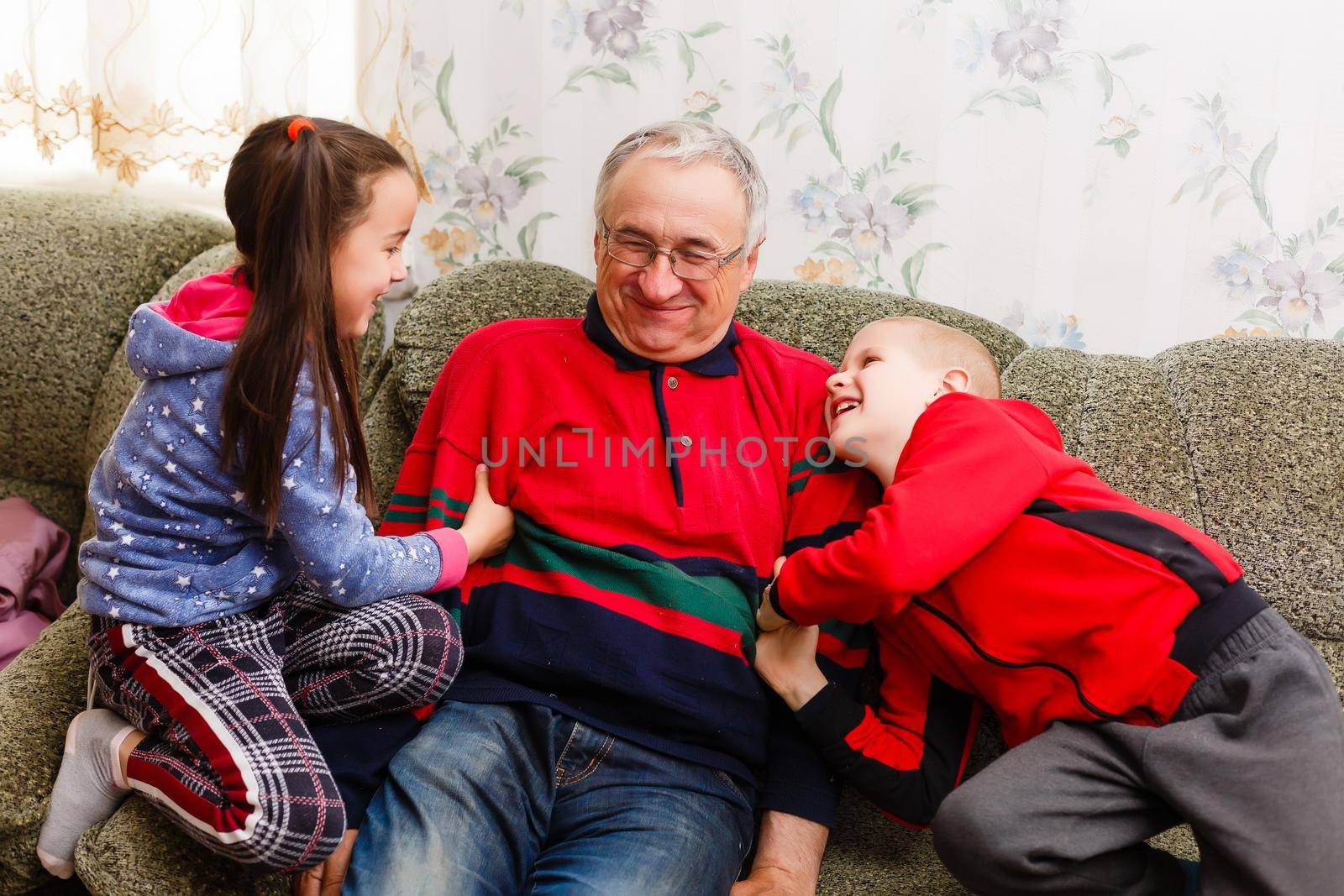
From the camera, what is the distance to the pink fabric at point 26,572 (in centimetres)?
184

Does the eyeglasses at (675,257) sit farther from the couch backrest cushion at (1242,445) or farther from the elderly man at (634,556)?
the couch backrest cushion at (1242,445)

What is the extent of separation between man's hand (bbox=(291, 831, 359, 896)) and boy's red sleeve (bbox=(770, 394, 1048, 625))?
63 cm

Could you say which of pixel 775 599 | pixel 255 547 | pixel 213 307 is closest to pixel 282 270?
pixel 213 307

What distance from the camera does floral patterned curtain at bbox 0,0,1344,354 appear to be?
184 cm

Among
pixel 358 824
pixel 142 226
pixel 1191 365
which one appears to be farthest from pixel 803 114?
pixel 358 824

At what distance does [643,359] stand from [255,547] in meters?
0.59

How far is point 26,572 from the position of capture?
6.23 feet

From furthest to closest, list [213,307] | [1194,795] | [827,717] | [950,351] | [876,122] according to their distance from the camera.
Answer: [876,122] → [950,351] → [827,717] → [213,307] → [1194,795]

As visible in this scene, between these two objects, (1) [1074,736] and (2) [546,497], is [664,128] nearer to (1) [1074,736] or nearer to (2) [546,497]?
(2) [546,497]

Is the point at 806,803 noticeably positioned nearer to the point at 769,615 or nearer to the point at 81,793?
the point at 769,615

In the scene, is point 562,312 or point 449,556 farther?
point 562,312

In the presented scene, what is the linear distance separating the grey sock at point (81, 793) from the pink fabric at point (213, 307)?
1.65 feet

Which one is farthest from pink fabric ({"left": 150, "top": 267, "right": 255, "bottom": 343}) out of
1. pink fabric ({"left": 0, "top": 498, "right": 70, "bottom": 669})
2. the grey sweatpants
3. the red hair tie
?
the grey sweatpants

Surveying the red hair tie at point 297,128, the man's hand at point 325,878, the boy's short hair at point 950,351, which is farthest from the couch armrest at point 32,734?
the boy's short hair at point 950,351
